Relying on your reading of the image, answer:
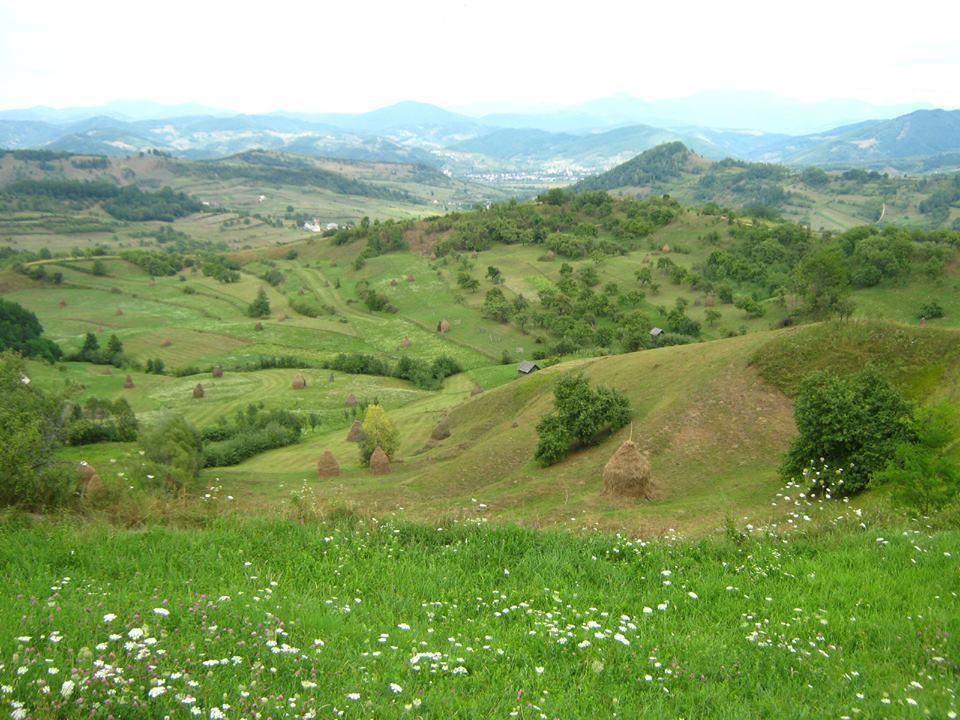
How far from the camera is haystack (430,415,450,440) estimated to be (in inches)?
2310

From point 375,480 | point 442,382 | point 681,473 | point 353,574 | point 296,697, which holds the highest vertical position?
point 296,697

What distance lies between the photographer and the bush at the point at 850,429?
80.1 feet

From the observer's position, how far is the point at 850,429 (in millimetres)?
25281

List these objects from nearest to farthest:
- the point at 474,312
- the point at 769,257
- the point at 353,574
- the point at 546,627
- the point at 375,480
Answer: the point at 546,627
the point at 353,574
the point at 375,480
the point at 474,312
the point at 769,257

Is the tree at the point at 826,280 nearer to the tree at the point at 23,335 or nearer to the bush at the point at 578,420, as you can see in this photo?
the bush at the point at 578,420

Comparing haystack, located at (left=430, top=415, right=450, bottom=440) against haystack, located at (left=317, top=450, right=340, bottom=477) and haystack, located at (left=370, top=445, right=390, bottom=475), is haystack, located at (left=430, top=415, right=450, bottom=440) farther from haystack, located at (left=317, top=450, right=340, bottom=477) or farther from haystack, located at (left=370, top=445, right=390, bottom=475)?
haystack, located at (left=317, top=450, right=340, bottom=477)

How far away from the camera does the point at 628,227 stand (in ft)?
515

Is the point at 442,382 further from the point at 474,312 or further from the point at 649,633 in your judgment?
the point at 649,633

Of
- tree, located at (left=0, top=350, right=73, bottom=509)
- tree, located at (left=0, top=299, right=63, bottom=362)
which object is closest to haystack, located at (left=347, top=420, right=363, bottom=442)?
tree, located at (left=0, top=350, right=73, bottom=509)

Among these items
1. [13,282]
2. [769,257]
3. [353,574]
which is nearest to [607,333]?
[769,257]

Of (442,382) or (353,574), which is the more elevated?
(353,574)

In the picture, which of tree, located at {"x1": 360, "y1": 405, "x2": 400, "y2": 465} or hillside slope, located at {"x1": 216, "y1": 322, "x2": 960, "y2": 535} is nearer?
hillside slope, located at {"x1": 216, "y1": 322, "x2": 960, "y2": 535}

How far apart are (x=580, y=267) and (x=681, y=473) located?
102125 mm

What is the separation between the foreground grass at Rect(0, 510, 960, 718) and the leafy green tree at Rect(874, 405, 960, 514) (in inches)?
213
